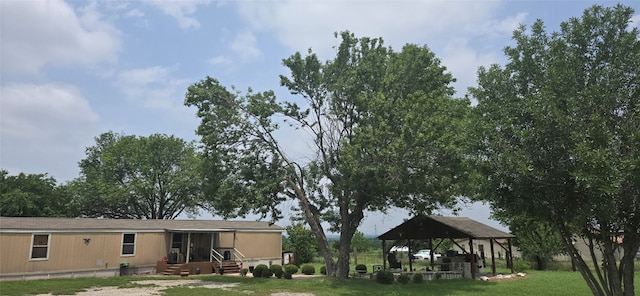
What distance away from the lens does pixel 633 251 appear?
883 centimetres

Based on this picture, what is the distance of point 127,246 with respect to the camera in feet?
75.6

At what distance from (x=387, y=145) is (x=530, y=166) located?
24.5 feet

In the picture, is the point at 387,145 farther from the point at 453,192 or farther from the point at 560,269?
the point at 560,269

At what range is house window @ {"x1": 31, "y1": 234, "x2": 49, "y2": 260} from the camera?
772 inches

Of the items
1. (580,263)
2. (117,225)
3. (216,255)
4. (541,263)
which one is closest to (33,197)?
(117,225)

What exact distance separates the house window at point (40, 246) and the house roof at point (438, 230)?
17.3 meters

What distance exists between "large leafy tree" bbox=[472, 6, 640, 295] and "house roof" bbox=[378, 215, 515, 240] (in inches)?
496

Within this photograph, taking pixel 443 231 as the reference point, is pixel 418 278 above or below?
below

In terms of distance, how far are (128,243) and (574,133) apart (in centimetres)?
2249

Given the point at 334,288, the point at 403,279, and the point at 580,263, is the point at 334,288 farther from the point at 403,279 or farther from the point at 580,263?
the point at 580,263

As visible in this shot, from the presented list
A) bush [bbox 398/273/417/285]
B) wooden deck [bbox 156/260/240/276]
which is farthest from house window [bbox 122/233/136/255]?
bush [bbox 398/273/417/285]

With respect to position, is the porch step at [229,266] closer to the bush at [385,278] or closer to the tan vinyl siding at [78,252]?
the tan vinyl siding at [78,252]

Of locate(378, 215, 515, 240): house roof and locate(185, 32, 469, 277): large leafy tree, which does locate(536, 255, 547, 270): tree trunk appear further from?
locate(185, 32, 469, 277): large leafy tree

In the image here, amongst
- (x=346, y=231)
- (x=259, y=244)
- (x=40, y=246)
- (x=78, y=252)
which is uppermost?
(x=346, y=231)
